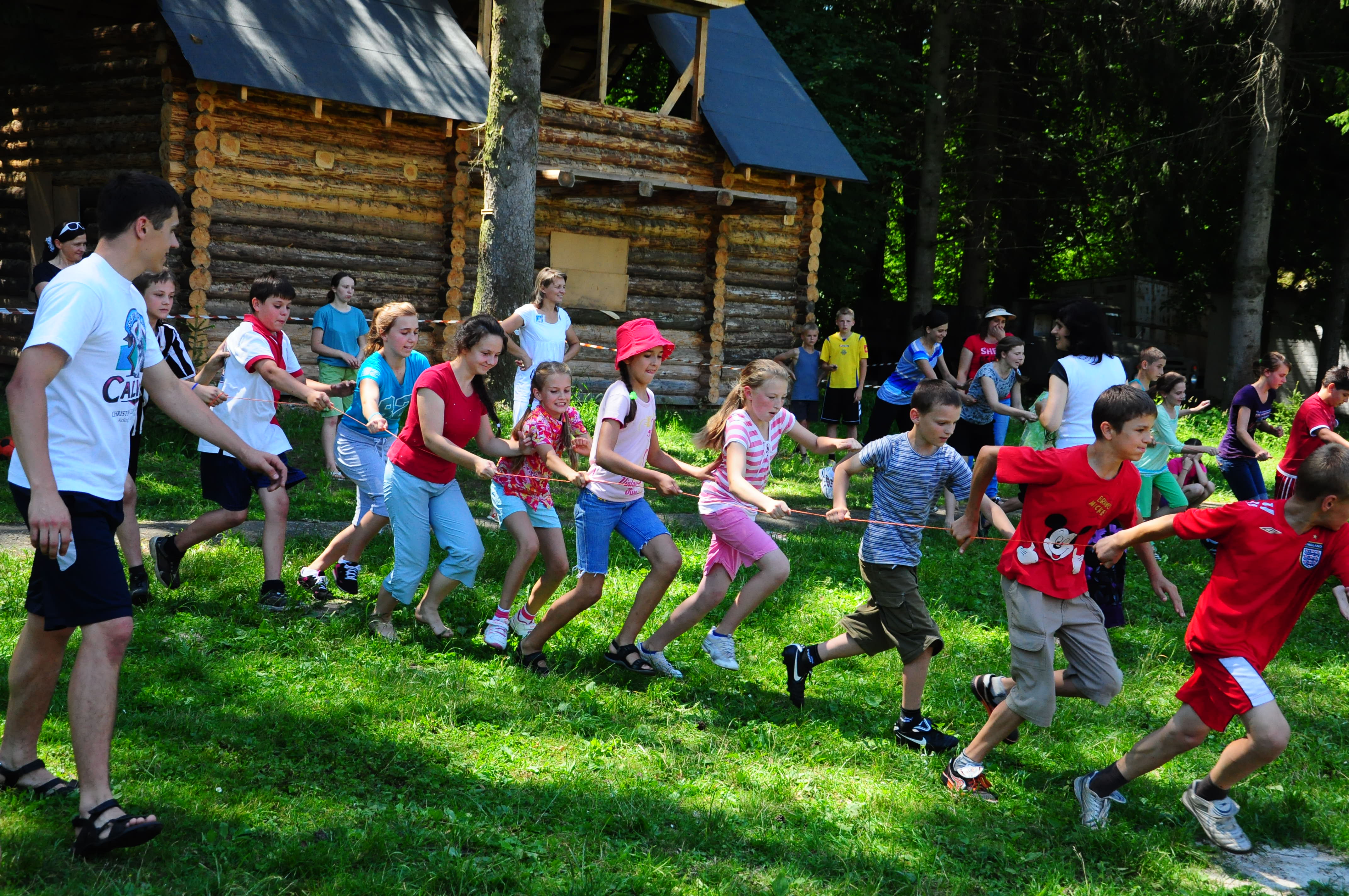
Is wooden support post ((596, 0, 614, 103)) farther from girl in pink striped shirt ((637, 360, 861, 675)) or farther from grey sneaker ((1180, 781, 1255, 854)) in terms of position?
grey sneaker ((1180, 781, 1255, 854))

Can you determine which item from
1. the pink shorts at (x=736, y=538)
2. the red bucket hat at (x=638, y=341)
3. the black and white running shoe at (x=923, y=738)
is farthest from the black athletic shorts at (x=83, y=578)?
the black and white running shoe at (x=923, y=738)

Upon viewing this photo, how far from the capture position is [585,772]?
469 centimetres

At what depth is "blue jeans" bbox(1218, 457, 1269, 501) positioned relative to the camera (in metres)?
8.95

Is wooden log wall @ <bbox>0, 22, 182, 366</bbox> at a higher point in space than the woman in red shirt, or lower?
higher

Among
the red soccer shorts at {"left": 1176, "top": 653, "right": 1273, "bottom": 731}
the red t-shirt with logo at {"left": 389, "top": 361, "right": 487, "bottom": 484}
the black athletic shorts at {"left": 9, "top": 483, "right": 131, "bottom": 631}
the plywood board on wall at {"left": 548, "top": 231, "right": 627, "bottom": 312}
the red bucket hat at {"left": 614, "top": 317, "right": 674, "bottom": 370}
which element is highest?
the plywood board on wall at {"left": 548, "top": 231, "right": 627, "bottom": 312}

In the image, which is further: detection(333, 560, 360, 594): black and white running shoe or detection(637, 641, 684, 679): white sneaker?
detection(333, 560, 360, 594): black and white running shoe

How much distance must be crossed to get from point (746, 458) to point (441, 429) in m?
1.57

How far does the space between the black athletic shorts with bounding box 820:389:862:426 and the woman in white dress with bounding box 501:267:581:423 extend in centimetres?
383

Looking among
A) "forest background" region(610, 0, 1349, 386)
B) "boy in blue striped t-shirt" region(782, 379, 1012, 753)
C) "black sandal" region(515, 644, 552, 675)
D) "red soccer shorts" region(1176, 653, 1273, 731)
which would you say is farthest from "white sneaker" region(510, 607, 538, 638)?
"forest background" region(610, 0, 1349, 386)

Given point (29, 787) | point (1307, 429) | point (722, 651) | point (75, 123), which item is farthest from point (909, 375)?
point (75, 123)

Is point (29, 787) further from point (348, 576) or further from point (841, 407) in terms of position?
point (841, 407)

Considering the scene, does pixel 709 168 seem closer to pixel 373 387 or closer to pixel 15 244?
pixel 15 244

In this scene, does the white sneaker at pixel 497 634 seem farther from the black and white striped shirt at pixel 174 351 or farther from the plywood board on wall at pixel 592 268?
the plywood board on wall at pixel 592 268

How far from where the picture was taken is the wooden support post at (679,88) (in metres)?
16.6
